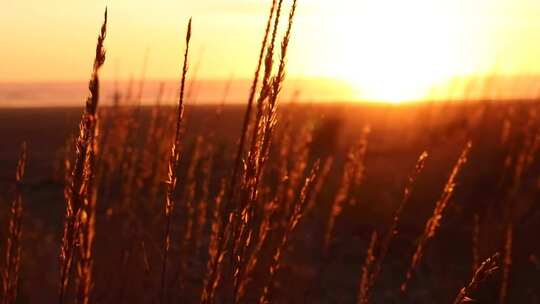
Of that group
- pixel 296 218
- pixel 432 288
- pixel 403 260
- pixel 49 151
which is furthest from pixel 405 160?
pixel 49 151

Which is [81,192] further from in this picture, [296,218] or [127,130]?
[127,130]

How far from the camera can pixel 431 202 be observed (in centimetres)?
780

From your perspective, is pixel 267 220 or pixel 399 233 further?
pixel 399 233

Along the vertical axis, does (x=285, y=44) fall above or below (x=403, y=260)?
above

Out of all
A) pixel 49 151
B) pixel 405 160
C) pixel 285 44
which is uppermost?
pixel 285 44

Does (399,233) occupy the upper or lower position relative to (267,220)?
lower

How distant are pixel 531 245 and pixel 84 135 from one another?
19.5ft

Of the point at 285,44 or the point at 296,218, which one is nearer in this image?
the point at 285,44

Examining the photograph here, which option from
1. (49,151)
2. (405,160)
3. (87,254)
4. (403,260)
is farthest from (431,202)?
(49,151)

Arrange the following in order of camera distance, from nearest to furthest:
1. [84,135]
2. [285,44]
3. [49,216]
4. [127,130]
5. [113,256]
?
[84,135], [285,44], [113,256], [127,130], [49,216]

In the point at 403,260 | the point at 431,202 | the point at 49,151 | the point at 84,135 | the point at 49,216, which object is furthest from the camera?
the point at 49,151

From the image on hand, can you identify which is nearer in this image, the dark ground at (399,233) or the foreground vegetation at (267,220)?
the foreground vegetation at (267,220)

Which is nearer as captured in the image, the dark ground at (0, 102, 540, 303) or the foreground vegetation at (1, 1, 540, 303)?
the foreground vegetation at (1, 1, 540, 303)

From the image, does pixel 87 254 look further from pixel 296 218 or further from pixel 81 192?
pixel 296 218
